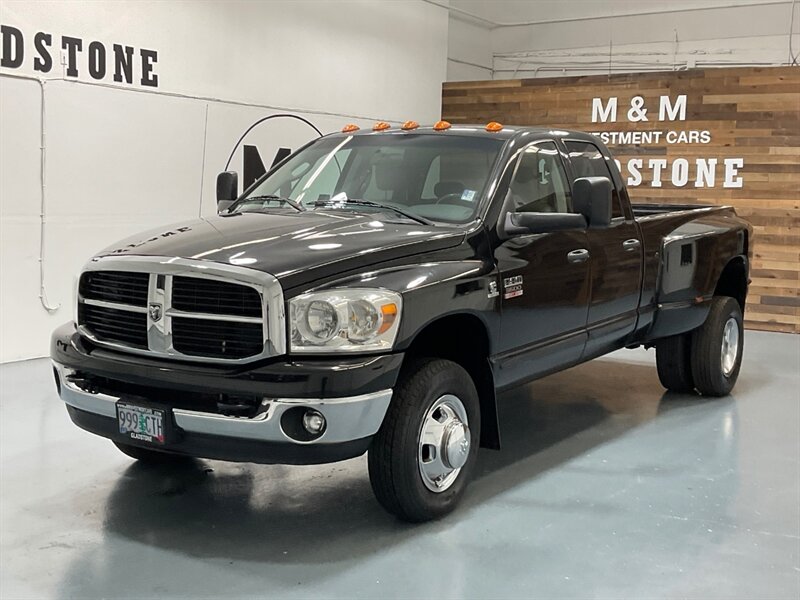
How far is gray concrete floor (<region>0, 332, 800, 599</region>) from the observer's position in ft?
11.2

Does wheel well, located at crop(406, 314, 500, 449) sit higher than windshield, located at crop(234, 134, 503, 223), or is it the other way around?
windshield, located at crop(234, 134, 503, 223)

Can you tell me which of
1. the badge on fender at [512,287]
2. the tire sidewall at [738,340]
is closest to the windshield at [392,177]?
the badge on fender at [512,287]

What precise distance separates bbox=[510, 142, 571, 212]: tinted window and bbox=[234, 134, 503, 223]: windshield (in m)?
0.17

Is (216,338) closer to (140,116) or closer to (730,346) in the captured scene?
(730,346)

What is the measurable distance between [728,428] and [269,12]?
20.8 ft

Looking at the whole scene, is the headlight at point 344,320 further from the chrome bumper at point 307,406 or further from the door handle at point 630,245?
the door handle at point 630,245

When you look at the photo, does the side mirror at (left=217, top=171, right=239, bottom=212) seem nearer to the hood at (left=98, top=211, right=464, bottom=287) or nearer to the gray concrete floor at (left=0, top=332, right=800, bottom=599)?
the hood at (left=98, top=211, right=464, bottom=287)

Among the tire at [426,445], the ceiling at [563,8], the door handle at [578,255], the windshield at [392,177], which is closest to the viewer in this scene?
the tire at [426,445]

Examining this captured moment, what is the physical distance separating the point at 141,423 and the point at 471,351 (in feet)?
4.89

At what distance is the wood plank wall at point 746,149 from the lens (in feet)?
31.6

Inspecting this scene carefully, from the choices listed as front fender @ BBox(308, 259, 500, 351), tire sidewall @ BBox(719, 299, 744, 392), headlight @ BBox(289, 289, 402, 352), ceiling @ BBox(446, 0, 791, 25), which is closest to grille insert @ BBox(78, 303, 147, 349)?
headlight @ BBox(289, 289, 402, 352)

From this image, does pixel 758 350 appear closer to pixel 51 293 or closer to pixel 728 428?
pixel 728 428

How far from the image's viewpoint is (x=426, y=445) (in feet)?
12.7

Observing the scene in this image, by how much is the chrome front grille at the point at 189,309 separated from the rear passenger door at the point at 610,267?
7.10 ft
